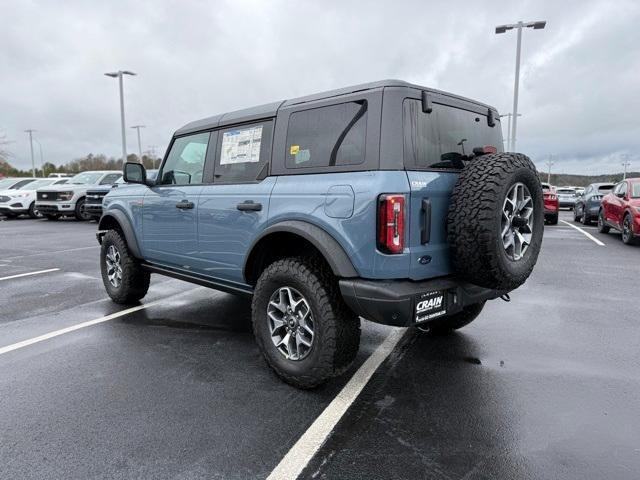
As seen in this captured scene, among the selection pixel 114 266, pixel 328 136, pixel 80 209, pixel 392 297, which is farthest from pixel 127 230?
pixel 80 209

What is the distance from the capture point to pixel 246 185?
365 cm

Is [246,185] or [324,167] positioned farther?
[246,185]

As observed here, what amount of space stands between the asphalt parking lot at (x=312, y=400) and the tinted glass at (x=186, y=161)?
58.1 inches

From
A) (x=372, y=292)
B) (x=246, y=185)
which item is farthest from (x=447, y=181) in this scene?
(x=246, y=185)

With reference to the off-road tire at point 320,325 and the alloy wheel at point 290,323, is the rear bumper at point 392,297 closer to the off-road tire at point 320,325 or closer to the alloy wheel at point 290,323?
the off-road tire at point 320,325

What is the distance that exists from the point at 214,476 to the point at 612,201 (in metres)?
13.0

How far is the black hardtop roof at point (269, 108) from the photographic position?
298 cm

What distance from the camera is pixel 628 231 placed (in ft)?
34.7

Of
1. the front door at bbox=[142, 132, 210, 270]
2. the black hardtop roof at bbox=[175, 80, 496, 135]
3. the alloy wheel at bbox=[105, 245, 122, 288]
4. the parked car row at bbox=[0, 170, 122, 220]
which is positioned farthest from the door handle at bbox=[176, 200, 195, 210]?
the parked car row at bbox=[0, 170, 122, 220]

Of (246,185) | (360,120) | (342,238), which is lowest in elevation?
(342,238)

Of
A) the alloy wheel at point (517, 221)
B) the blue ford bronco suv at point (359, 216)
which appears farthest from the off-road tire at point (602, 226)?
the alloy wheel at point (517, 221)

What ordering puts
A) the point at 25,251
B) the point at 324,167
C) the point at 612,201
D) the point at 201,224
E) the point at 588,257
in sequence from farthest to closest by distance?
the point at 612,201 < the point at 25,251 < the point at 588,257 < the point at 201,224 < the point at 324,167

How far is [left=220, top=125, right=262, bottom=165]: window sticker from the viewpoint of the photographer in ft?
12.2

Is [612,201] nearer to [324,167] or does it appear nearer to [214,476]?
[324,167]
